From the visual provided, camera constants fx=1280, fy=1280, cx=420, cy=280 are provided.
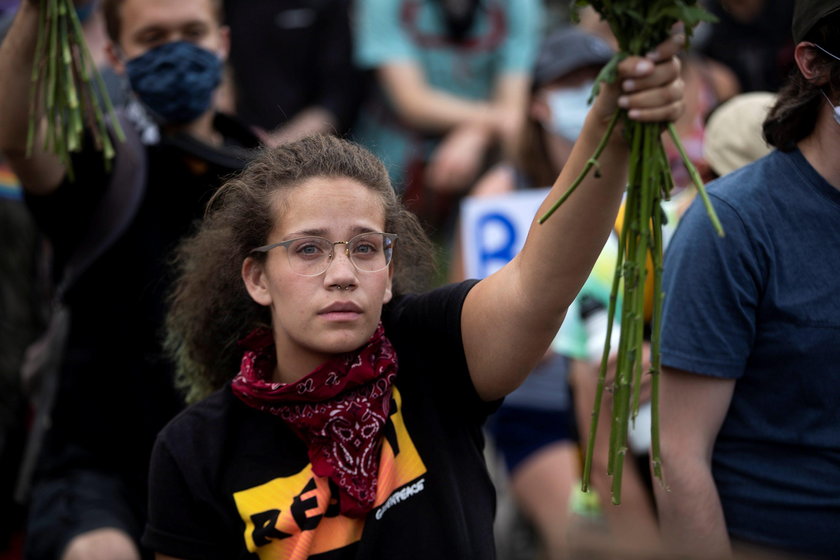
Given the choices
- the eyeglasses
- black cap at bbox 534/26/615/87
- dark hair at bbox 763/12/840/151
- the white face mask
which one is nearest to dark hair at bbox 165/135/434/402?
the eyeglasses

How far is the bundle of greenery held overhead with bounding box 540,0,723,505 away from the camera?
2.08 m

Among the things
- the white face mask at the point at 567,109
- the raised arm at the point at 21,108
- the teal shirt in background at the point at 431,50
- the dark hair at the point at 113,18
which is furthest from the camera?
the teal shirt in background at the point at 431,50

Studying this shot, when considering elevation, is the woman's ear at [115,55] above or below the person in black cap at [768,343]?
above

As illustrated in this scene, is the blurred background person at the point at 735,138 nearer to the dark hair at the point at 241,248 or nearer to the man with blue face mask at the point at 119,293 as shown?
the dark hair at the point at 241,248

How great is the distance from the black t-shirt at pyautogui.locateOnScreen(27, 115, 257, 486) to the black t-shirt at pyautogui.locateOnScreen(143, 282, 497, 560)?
85 centimetres

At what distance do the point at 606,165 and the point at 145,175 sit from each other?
5.64ft

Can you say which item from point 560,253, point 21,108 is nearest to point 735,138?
point 560,253

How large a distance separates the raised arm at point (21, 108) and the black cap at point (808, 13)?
1738 millimetres

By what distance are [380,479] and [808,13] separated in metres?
1.32

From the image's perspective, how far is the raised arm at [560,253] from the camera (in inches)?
82.4

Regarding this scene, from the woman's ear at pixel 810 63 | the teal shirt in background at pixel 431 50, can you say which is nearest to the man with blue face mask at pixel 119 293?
the woman's ear at pixel 810 63

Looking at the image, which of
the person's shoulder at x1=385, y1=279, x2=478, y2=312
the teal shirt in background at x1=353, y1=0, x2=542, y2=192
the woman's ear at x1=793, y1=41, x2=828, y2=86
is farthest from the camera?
the teal shirt in background at x1=353, y1=0, x2=542, y2=192

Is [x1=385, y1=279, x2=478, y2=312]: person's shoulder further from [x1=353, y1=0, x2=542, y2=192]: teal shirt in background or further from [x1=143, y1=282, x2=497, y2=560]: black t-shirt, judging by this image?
[x1=353, y1=0, x2=542, y2=192]: teal shirt in background

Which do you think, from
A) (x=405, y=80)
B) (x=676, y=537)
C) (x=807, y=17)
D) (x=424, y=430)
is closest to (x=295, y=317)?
(x=424, y=430)
